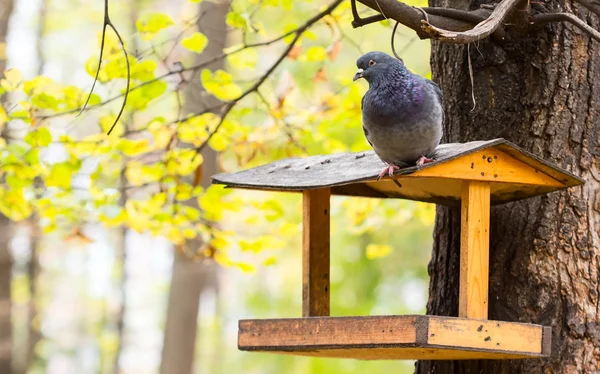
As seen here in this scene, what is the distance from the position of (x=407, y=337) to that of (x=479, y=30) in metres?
1.05

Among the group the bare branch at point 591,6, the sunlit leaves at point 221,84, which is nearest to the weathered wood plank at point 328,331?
the bare branch at point 591,6

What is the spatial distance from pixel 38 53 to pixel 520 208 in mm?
9440

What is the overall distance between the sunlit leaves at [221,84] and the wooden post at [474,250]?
187 cm

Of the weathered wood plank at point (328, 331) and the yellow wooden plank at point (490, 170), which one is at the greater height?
the yellow wooden plank at point (490, 170)

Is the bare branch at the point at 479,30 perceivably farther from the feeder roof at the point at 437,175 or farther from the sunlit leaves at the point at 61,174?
the sunlit leaves at the point at 61,174

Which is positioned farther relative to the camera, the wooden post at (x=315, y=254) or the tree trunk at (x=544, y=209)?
the wooden post at (x=315, y=254)

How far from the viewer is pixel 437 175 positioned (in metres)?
2.62

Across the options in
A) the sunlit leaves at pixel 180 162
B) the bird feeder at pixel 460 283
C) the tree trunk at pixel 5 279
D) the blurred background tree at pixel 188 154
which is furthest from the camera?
the tree trunk at pixel 5 279

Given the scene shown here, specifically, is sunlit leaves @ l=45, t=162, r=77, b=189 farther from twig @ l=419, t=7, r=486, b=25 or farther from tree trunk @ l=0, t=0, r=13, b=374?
tree trunk @ l=0, t=0, r=13, b=374

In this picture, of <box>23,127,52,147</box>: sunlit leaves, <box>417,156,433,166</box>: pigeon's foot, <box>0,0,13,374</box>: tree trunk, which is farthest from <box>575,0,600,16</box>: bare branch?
<box>0,0,13,374</box>: tree trunk

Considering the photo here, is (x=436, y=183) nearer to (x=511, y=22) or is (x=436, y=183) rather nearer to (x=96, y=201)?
(x=511, y=22)

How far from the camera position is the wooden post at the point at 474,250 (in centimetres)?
272

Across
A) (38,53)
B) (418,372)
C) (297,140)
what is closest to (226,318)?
(38,53)

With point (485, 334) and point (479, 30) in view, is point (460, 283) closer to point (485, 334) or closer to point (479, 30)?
point (485, 334)
